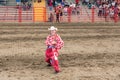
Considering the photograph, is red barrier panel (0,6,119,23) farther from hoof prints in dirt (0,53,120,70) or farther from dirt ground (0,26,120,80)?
hoof prints in dirt (0,53,120,70)

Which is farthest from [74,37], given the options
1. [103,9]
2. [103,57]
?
[103,9]

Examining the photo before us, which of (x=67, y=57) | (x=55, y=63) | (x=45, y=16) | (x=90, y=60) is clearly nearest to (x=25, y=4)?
(x=45, y=16)

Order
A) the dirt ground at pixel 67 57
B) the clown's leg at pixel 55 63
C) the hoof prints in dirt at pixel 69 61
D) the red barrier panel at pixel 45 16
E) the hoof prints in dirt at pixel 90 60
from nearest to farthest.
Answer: the dirt ground at pixel 67 57 < the clown's leg at pixel 55 63 < the hoof prints in dirt at pixel 69 61 < the hoof prints in dirt at pixel 90 60 < the red barrier panel at pixel 45 16

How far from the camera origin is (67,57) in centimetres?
1143

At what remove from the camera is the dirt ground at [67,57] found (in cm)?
905

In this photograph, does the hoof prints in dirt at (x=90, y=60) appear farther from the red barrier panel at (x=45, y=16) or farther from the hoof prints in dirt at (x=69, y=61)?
the red barrier panel at (x=45, y=16)

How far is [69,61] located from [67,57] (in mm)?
673

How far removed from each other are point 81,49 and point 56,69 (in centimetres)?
388

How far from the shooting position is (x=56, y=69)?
9.23 metres

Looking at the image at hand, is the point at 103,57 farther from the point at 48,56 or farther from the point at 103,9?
the point at 103,9

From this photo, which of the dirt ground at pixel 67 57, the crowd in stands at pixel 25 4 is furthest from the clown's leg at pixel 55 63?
the crowd in stands at pixel 25 4

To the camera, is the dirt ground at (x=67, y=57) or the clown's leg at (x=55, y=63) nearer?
the dirt ground at (x=67, y=57)

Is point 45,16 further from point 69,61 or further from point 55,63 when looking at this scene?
point 55,63

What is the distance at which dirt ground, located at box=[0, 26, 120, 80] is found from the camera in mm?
9047
